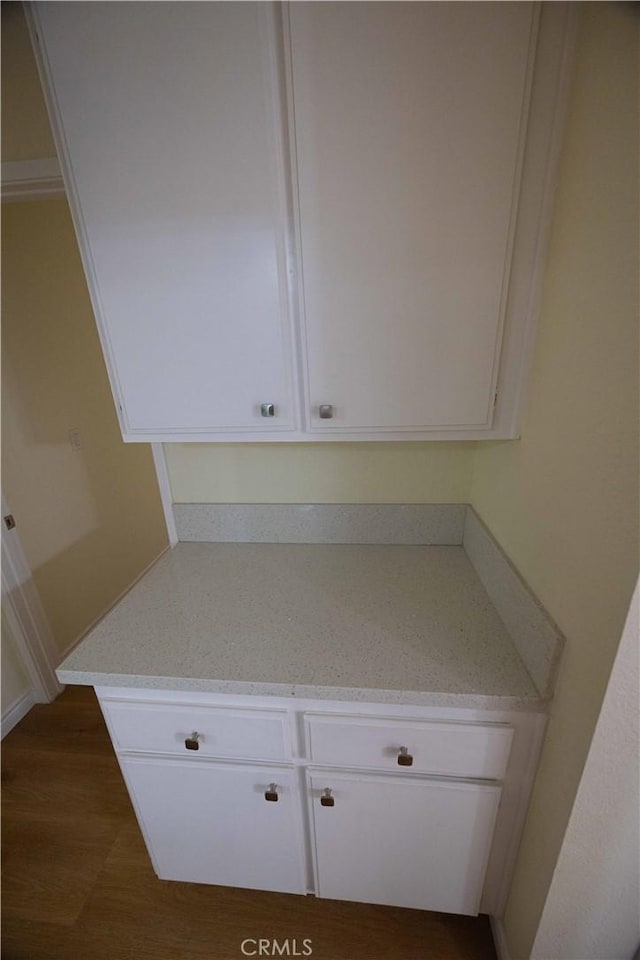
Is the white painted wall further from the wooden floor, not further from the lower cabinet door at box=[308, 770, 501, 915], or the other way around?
the wooden floor

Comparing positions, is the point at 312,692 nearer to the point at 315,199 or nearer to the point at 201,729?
the point at 201,729

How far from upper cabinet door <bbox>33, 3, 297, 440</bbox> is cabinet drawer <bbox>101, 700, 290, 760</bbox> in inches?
27.3

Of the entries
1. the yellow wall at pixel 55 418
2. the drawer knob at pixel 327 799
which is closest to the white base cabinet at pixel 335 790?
the drawer knob at pixel 327 799

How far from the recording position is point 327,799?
0.87 m

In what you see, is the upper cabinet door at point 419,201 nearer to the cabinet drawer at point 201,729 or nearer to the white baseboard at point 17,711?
the cabinet drawer at point 201,729

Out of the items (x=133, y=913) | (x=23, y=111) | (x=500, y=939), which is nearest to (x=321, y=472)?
(x=500, y=939)

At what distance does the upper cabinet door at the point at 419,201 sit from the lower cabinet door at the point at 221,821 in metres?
0.94

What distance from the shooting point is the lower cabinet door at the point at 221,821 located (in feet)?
2.98

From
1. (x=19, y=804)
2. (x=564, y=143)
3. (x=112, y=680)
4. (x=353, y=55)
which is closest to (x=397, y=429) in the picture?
(x=564, y=143)

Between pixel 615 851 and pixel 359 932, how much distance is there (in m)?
0.84

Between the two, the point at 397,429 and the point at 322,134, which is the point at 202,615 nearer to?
the point at 397,429

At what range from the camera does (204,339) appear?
2.99ft

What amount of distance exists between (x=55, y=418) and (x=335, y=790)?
7.17 ft

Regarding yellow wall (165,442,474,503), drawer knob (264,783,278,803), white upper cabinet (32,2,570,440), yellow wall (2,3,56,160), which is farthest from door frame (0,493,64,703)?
drawer knob (264,783,278,803)
